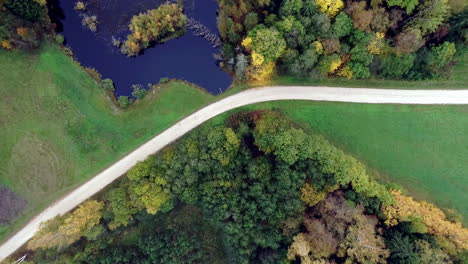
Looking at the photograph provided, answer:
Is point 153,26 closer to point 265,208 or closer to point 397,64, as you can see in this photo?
point 265,208

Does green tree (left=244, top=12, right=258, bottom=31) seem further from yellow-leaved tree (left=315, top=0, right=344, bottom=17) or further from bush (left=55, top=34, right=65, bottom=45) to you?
bush (left=55, top=34, right=65, bottom=45)

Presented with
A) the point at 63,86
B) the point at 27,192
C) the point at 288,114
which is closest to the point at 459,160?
the point at 288,114

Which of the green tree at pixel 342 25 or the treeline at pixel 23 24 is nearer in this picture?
the green tree at pixel 342 25

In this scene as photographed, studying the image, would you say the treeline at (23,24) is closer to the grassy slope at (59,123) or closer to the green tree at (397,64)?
the grassy slope at (59,123)

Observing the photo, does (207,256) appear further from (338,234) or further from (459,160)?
(459,160)

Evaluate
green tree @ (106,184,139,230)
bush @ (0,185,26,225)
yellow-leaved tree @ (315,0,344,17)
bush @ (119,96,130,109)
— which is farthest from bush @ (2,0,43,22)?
yellow-leaved tree @ (315,0,344,17)

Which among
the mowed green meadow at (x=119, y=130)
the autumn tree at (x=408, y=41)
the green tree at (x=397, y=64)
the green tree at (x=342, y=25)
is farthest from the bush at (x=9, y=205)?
the autumn tree at (x=408, y=41)
